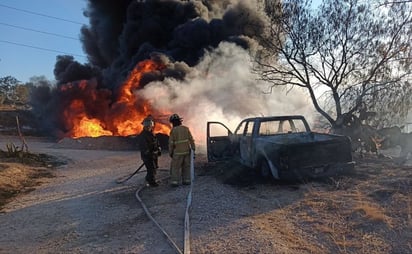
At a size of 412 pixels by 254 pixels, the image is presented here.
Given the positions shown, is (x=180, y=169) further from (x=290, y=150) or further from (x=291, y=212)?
(x=291, y=212)

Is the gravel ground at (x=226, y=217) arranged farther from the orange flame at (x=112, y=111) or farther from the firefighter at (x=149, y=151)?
the orange flame at (x=112, y=111)

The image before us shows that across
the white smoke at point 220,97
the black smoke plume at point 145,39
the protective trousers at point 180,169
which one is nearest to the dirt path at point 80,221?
the protective trousers at point 180,169

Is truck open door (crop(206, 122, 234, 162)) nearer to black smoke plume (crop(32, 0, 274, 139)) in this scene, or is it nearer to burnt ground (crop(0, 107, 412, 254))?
burnt ground (crop(0, 107, 412, 254))

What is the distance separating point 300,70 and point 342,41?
2.13 m

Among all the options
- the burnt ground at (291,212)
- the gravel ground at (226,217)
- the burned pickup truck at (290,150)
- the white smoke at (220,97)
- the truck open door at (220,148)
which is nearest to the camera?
the burnt ground at (291,212)

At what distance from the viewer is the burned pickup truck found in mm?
8742

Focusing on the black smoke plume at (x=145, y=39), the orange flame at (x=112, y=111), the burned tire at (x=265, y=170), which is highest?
the black smoke plume at (x=145, y=39)

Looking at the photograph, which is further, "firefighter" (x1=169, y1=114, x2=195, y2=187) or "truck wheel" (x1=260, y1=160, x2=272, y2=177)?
"firefighter" (x1=169, y1=114, x2=195, y2=187)

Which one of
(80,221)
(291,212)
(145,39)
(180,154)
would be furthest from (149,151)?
(145,39)

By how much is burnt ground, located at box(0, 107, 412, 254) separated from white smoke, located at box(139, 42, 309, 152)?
→ 44.8 ft

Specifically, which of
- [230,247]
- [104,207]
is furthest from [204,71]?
[230,247]

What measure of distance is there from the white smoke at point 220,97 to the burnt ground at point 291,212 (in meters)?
13.7

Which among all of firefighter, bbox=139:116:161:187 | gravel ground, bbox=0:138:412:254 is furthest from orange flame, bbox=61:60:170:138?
gravel ground, bbox=0:138:412:254

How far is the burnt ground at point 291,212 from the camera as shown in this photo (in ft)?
17.0
